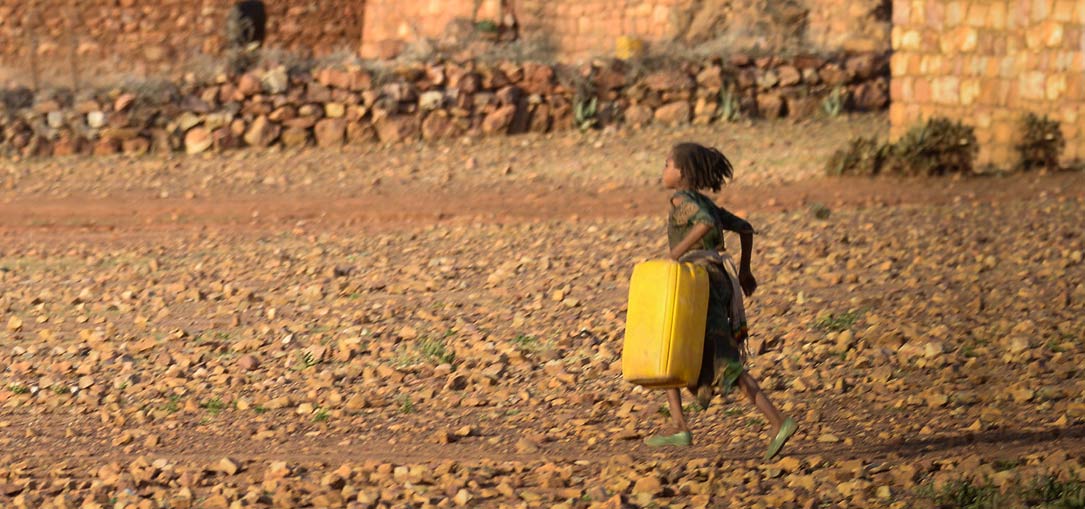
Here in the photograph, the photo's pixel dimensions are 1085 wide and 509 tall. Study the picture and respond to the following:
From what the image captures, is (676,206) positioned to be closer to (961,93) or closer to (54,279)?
(54,279)

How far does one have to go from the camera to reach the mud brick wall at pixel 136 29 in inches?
740

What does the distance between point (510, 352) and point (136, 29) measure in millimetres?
13480

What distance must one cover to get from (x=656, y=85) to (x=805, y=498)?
10.9 m

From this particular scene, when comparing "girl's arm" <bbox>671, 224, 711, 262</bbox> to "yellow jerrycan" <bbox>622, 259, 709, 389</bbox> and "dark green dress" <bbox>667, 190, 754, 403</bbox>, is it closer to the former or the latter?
"dark green dress" <bbox>667, 190, 754, 403</bbox>

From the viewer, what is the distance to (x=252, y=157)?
14.5 m

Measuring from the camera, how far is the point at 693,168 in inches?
201

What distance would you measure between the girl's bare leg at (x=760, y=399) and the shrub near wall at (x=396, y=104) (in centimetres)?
1023

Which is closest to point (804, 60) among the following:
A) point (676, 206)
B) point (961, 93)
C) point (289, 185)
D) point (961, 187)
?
point (961, 93)

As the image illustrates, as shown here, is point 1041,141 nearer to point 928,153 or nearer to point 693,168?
point 928,153

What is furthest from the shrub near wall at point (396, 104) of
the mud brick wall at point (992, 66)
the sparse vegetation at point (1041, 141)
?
the sparse vegetation at point (1041, 141)

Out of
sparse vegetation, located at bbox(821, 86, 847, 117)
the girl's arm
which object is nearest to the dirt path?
sparse vegetation, located at bbox(821, 86, 847, 117)

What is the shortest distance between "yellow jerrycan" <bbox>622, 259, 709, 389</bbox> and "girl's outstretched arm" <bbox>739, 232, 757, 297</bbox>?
312 mm

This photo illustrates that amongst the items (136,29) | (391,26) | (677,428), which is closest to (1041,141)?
(677,428)

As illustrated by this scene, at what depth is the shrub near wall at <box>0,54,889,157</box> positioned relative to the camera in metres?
14.8
